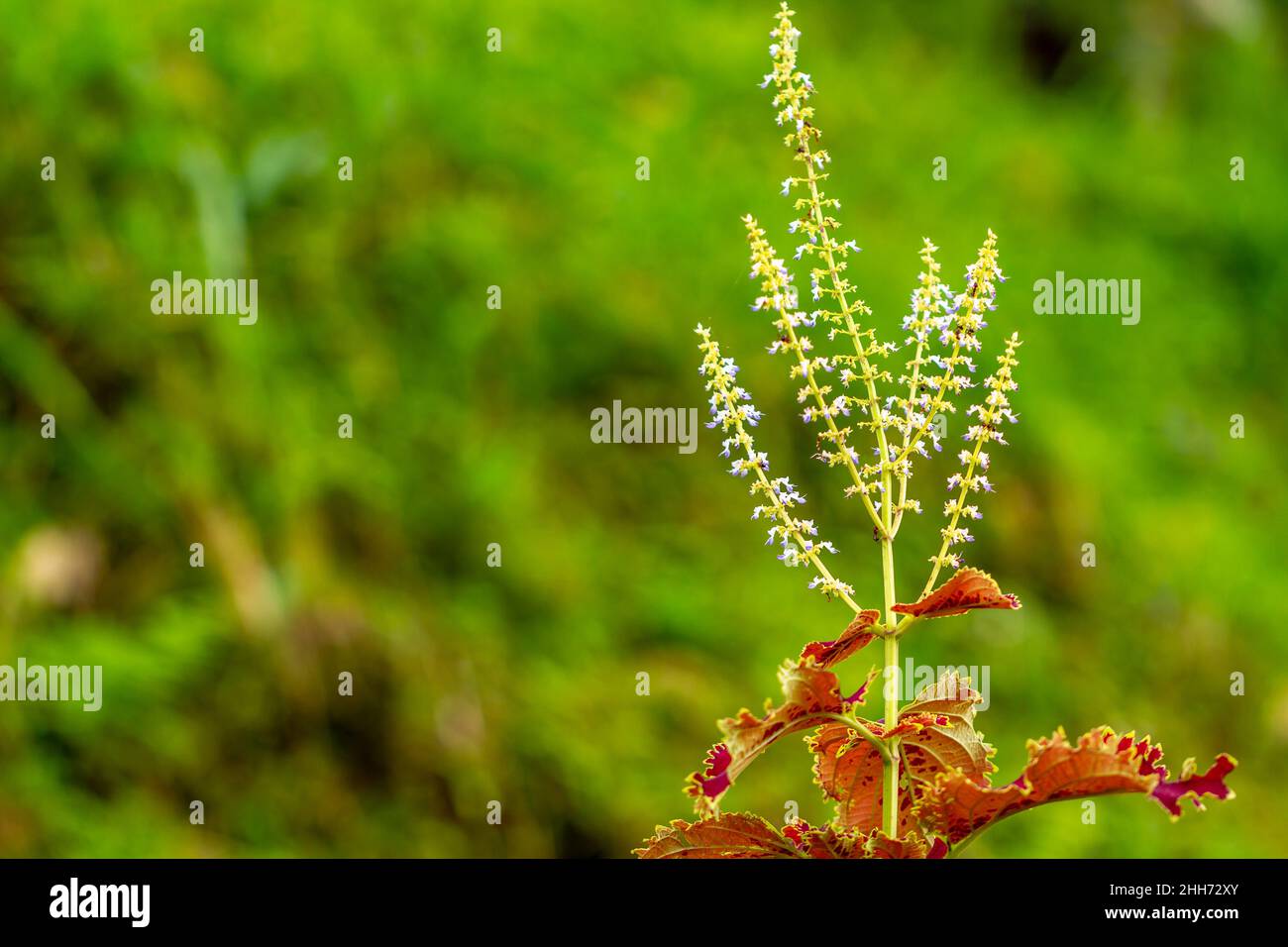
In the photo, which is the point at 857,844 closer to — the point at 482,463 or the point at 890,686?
the point at 890,686

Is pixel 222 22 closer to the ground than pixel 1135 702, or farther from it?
farther from it

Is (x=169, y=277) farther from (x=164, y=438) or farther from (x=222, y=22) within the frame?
(x=222, y=22)

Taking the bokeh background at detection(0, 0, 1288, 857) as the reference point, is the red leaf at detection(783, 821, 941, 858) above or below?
below

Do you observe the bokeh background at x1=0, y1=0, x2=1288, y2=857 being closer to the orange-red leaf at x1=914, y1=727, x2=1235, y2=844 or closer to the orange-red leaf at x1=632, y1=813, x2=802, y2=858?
the orange-red leaf at x1=632, y1=813, x2=802, y2=858

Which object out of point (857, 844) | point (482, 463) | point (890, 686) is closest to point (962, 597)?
point (890, 686)

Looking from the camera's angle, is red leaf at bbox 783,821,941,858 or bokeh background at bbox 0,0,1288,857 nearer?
red leaf at bbox 783,821,941,858

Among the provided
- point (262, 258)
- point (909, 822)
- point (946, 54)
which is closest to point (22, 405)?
point (262, 258)

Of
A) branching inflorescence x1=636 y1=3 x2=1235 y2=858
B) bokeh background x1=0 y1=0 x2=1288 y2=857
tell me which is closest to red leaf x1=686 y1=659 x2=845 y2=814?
branching inflorescence x1=636 y1=3 x2=1235 y2=858
